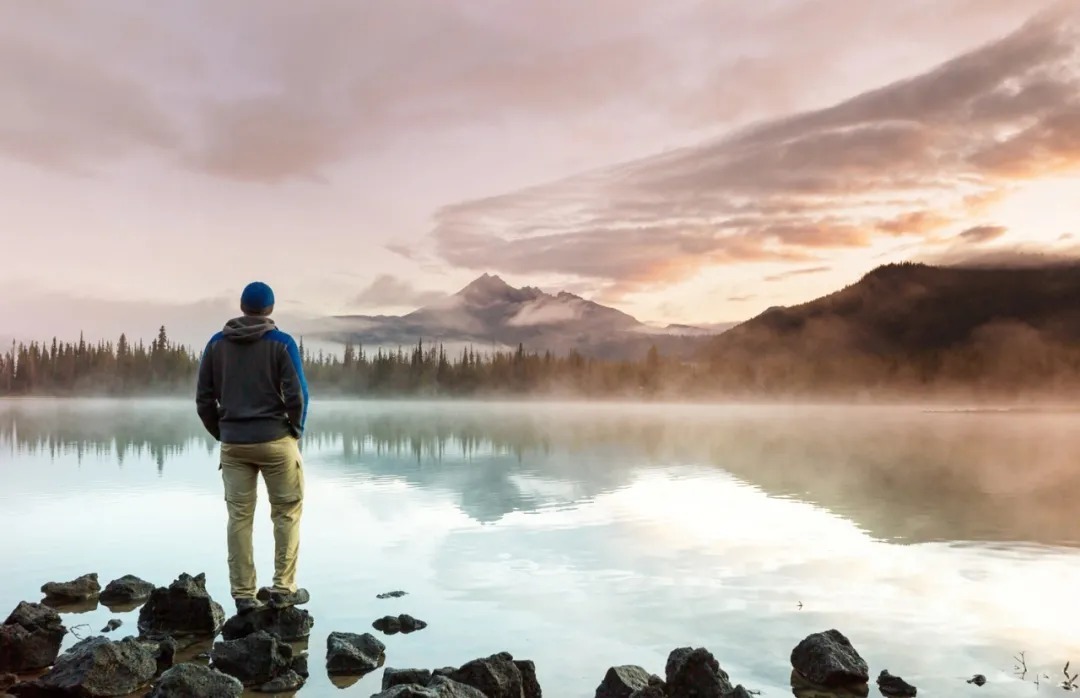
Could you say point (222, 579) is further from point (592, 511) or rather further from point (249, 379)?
point (592, 511)

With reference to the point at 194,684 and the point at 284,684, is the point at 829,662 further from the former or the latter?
the point at 194,684

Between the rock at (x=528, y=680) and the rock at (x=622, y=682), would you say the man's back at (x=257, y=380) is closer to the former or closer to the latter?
the rock at (x=528, y=680)

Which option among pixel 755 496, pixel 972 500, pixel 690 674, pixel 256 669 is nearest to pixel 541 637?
pixel 690 674

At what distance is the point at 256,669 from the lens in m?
6.59

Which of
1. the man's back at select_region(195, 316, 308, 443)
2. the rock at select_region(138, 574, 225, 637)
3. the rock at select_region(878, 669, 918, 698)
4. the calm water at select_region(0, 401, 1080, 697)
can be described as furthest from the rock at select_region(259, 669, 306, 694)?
the rock at select_region(878, 669, 918, 698)

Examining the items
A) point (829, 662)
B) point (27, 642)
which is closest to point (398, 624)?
point (27, 642)

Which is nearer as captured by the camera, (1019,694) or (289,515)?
(1019,694)

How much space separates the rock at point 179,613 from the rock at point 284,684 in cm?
165

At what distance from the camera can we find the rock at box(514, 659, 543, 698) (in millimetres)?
6363

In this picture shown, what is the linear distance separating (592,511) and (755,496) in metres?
4.47

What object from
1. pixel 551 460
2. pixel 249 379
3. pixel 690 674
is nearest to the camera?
pixel 690 674

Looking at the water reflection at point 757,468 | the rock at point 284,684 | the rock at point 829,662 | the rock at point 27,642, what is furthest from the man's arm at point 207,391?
the water reflection at point 757,468

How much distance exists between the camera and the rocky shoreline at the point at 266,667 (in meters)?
6.11

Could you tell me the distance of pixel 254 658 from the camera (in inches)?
262
